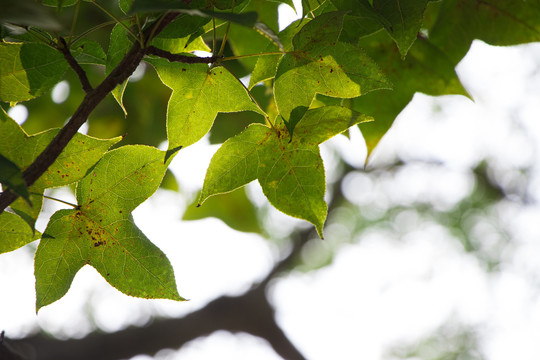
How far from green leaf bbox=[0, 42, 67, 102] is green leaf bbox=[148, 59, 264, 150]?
0.06m

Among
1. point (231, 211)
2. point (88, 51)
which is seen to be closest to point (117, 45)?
point (88, 51)

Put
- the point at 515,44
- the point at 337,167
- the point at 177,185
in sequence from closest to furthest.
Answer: the point at 515,44 < the point at 177,185 < the point at 337,167

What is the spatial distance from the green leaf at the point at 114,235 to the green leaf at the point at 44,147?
0.01 meters

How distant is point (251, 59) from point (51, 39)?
0.21 m

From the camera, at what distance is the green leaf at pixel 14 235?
0.98 ft

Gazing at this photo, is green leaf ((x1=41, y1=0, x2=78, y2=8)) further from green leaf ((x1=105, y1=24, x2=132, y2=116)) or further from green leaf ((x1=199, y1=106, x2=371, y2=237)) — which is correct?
green leaf ((x1=199, y1=106, x2=371, y2=237))

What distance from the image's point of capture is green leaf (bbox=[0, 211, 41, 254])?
0.98 feet

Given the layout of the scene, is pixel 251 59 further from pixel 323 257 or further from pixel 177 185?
pixel 323 257

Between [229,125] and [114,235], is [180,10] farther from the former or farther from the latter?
[229,125]

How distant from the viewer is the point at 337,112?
314 millimetres

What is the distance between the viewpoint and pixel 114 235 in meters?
0.32

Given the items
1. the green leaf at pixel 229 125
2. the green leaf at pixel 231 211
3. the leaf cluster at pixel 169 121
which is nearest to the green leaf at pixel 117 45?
the leaf cluster at pixel 169 121

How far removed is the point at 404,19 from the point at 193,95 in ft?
0.52

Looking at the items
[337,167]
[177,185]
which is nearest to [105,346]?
[177,185]
